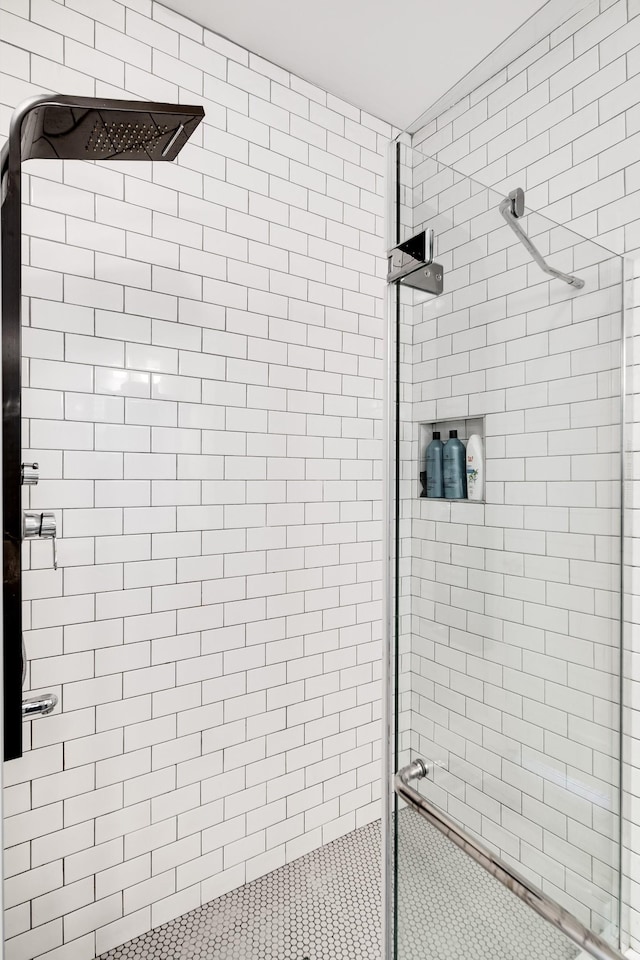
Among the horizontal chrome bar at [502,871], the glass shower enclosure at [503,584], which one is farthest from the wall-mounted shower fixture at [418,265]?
the horizontal chrome bar at [502,871]

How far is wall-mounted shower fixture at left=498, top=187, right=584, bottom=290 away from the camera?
84 cm

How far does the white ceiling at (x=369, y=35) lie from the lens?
5.16ft

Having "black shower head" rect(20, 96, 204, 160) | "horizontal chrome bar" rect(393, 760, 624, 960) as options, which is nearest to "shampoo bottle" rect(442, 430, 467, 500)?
"horizontal chrome bar" rect(393, 760, 624, 960)

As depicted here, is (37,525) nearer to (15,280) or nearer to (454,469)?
(15,280)

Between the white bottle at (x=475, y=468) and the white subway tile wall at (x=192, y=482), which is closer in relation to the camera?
the white bottle at (x=475, y=468)

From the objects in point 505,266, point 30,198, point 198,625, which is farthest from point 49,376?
point 505,266

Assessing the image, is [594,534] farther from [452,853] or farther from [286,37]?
[286,37]

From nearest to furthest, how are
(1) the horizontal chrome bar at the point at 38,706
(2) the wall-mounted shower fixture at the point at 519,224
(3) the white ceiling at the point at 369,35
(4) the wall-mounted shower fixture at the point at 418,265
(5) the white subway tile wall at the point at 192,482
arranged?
(2) the wall-mounted shower fixture at the point at 519,224 < (4) the wall-mounted shower fixture at the point at 418,265 < (1) the horizontal chrome bar at the point at 38,706 < (5) the white subway tile wall at the point at 192,482 < (3) the white ceiling at the point at 369,35

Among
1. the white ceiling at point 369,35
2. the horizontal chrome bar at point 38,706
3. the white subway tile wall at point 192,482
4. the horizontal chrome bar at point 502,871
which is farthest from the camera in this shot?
the white ceiling at point 369,35

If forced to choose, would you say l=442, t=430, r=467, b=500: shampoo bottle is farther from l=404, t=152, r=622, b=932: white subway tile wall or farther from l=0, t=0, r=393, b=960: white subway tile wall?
l=0, t=0, r=393, b=960: white subway tile wall

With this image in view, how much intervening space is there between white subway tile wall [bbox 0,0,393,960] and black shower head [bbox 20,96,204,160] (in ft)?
1.41

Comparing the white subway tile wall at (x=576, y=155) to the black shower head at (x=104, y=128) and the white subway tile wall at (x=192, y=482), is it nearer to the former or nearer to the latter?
the black shower head at (x=104, y=128)

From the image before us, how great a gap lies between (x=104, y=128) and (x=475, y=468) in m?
0.90

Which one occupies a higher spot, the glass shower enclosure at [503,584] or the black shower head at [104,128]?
the black shower head at [104,128]
